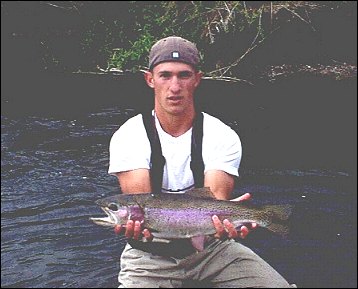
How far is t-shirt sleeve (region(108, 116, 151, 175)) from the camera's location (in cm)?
465

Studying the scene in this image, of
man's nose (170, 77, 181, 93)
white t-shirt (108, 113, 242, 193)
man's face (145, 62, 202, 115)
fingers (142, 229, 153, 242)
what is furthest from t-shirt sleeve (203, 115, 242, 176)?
fingers (142, 229, 153, 242)

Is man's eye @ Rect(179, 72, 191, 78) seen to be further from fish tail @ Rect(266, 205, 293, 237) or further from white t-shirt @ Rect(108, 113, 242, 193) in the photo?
fish tail @ Rect(266, 205, 293, 237)

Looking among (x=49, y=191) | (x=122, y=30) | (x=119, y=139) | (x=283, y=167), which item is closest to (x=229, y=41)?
(x=122, y=30)

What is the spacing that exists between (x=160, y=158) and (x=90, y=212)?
3.13 m

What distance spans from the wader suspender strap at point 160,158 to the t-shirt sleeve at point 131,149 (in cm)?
4

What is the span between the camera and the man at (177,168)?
15.2ft

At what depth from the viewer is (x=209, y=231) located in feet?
14.1

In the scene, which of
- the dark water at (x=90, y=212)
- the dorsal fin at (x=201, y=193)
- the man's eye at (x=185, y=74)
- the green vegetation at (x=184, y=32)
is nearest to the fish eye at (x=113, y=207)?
the dorsal fin at (x=201, y=193)

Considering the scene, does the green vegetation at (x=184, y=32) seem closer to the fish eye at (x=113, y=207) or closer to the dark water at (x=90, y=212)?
the dark water at (x=90, y=212)

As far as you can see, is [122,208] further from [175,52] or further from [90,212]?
[90,212]

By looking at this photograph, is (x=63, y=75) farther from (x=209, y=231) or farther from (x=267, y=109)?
(x=209, y=231)

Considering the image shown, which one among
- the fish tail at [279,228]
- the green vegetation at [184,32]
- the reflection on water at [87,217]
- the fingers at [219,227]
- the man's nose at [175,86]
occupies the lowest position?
the reflection on water at [87,217]

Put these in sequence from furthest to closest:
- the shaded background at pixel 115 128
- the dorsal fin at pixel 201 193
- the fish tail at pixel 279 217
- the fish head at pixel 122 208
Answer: the shaded background at pixel 115 128
the fish tail at pixel 279 217
the dorsal fin at pixel 201 193
the fish head at pixel 122 208

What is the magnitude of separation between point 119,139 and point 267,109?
9172 millimetres
